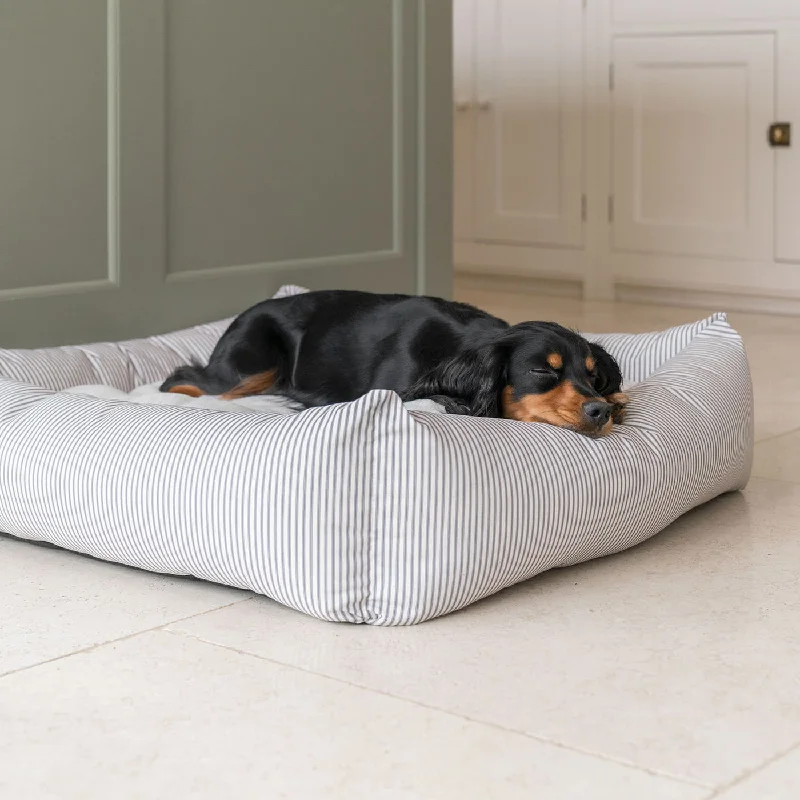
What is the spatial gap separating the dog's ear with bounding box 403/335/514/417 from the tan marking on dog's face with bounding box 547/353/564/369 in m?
0.08

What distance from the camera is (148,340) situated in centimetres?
320

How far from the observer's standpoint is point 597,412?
2156 mm

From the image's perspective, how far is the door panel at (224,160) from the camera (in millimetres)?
3104

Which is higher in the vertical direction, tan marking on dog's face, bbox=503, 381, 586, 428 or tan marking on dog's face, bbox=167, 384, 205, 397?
tan marking on dog's face, bbox=503, 381, 586, 428

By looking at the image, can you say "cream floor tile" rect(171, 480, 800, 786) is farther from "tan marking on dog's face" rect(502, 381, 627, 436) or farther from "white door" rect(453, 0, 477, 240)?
"white door" rect(453, 0, 477, 240)

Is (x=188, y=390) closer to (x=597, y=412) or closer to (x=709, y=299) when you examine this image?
(x=597, y=412)

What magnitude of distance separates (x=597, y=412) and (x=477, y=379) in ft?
0.81

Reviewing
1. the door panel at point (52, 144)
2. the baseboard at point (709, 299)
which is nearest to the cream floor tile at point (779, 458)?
the door panel at point (52, 144)

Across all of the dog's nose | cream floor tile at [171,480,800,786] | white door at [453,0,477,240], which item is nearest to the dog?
the dog's nose

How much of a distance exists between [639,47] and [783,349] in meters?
1.74

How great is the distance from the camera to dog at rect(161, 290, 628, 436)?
2270 mm

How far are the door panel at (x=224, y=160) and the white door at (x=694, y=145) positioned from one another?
1772 millimetres

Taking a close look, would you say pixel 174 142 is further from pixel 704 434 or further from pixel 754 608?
pixel 754 608

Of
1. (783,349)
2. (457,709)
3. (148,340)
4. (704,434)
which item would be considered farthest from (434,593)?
(783,349)
